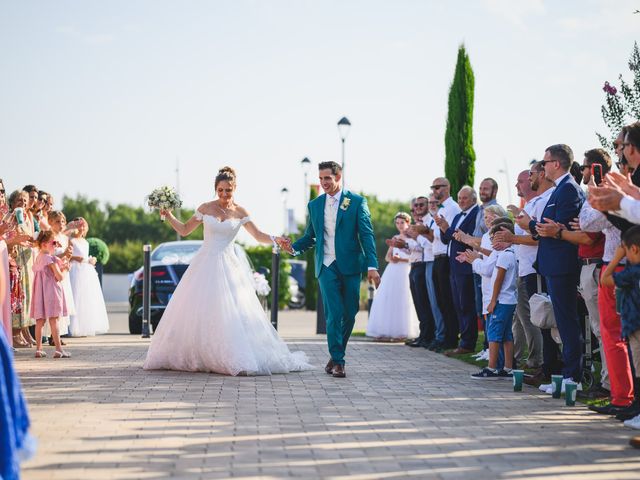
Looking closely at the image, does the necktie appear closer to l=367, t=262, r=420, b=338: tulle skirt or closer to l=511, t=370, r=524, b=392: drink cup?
l=511, t=370, r=524, b=392: drink cup

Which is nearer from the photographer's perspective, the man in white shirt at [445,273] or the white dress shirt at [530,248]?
the white dress shirt at [530,248]

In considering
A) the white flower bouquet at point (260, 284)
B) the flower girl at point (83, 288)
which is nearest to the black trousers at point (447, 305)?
the flower girl at point (83, 288)

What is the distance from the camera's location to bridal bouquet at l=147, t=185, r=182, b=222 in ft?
45.5

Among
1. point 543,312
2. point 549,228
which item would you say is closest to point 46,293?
point 543,312

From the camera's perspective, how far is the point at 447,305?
16.1m

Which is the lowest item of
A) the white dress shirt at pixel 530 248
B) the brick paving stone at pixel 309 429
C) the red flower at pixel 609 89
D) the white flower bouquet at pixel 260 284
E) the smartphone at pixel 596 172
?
the brick paving stone at pixel 309 429

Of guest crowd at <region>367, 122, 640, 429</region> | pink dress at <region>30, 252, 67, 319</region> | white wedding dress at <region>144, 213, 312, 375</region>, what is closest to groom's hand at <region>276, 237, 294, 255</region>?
white wedding dress at <region>144, 213, 312, 375</region>

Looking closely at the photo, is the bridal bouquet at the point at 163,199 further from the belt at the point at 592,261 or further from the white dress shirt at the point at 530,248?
the belt at the point at 592,261

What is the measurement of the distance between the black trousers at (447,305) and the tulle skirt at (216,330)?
407 centimetres

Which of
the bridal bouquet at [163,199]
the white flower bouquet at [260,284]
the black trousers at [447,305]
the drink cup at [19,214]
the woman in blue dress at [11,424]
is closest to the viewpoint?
the woman in blue dress at [11,424]

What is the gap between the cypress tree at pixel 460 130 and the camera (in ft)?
73.0

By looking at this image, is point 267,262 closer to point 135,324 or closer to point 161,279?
point 135,324

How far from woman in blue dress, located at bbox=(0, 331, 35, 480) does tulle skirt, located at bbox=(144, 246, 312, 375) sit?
6119 mm

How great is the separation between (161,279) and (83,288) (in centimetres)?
152
